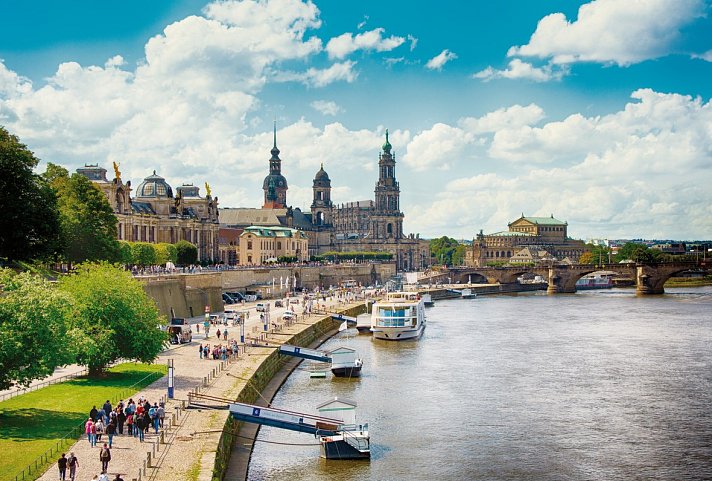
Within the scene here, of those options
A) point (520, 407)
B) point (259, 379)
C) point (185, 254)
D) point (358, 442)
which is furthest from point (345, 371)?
point (185, 254)

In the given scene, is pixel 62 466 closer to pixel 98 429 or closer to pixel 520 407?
pixel 98 429

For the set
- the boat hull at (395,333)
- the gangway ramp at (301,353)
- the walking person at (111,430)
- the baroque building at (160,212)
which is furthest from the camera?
the baroque building at (160,212)

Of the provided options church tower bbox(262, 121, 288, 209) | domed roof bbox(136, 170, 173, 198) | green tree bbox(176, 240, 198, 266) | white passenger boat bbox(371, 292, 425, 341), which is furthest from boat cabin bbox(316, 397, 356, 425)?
church tower bbox(262, 121, 288, 209)

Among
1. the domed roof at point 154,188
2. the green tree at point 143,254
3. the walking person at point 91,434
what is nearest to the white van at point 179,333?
the walking person at point 91,434

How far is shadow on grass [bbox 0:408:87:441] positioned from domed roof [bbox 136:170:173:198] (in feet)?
268

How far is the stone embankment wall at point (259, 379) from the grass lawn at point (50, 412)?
447cm

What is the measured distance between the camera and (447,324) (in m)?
82.0

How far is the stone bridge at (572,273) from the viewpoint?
12938cm

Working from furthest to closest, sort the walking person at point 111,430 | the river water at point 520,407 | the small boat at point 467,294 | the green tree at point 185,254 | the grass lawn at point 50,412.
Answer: the small boat at point 467,294, the green tree at point 185,254, the river water at point 520,407, the walking person at point 111,430, the grass lawn at point 50,412

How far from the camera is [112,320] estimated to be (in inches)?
1503

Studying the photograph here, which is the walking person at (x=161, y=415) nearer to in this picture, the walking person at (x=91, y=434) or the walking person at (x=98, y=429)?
the walking person at (x=98, y=429)

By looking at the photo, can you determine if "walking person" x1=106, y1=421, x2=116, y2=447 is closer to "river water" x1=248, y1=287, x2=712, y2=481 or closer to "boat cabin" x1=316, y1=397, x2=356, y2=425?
"river water" x1=248, y1=287, x2=712, y2=481

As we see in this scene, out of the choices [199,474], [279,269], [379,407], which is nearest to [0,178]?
[379,407]

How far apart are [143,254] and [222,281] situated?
12028mm
